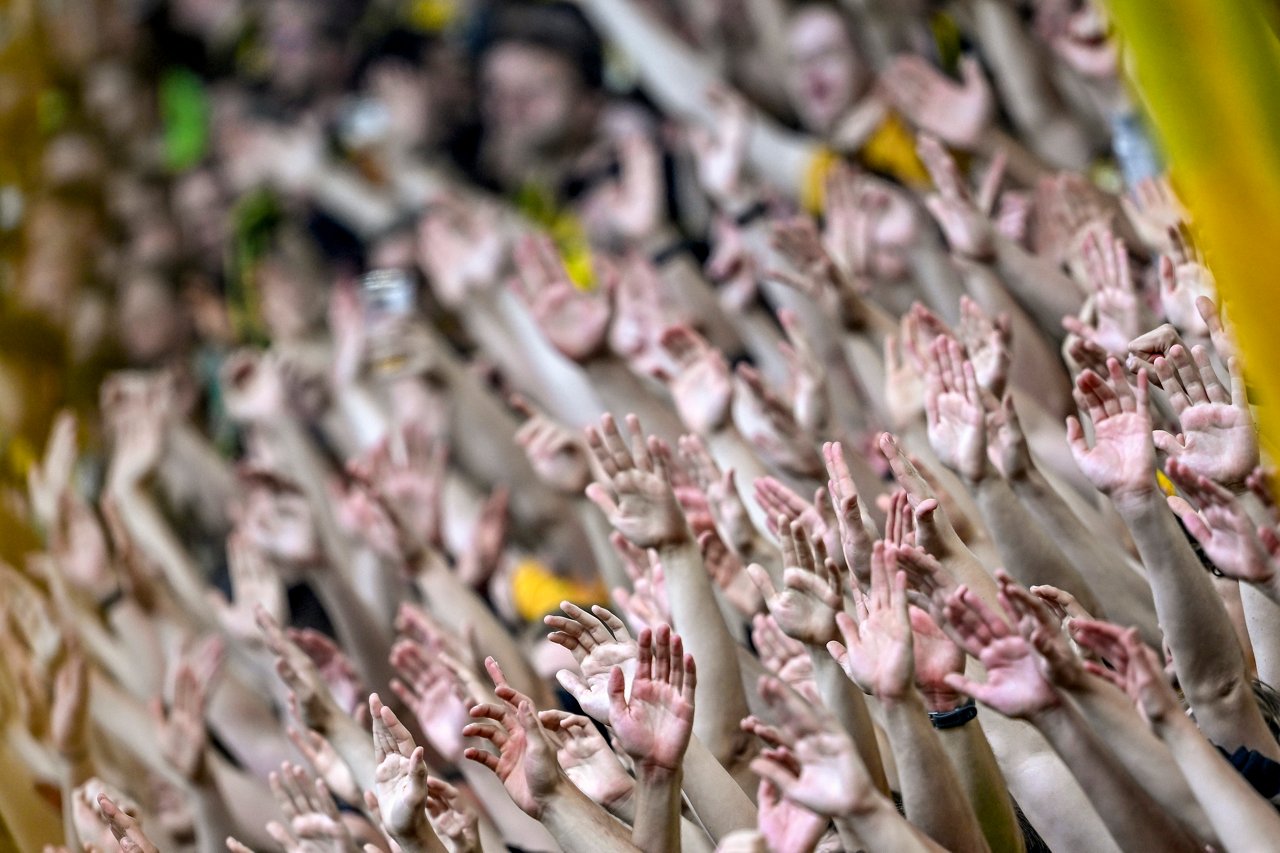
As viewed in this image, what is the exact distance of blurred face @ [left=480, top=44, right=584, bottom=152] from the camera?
2699 mm

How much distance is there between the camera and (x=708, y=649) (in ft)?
3.89

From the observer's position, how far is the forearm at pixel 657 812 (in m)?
0.96

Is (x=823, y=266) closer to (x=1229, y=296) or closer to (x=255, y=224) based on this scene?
(x=1229, y=296)

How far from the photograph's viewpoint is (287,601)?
183cm

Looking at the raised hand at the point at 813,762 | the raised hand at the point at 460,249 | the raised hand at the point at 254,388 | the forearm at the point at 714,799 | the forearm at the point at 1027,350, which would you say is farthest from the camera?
the raised hand at the point at 460,249

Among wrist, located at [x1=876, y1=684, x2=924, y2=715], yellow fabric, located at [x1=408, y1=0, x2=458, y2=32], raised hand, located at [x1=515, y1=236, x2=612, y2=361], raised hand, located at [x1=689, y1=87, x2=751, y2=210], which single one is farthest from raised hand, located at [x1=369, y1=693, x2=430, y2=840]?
yellow fabric, located at [x1=408, y1=0, x2=458, y2=32]

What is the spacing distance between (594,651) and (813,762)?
0.27 metres

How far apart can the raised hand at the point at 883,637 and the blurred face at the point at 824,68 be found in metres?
1.60

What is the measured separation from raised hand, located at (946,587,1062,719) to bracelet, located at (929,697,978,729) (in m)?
0.07

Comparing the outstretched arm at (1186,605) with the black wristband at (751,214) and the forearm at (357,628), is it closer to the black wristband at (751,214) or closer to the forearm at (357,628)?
the forearm at (357,628)

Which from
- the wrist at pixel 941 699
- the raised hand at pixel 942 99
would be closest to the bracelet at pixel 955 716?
the wrist at pixel 941 699

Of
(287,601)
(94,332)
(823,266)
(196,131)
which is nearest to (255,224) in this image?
(94,332)

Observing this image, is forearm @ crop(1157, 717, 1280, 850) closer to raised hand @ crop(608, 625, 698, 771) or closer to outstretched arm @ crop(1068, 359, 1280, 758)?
outstretched arm @ crop(1068, 359, 1280, 758)

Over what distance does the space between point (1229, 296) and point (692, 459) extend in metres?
0.77
